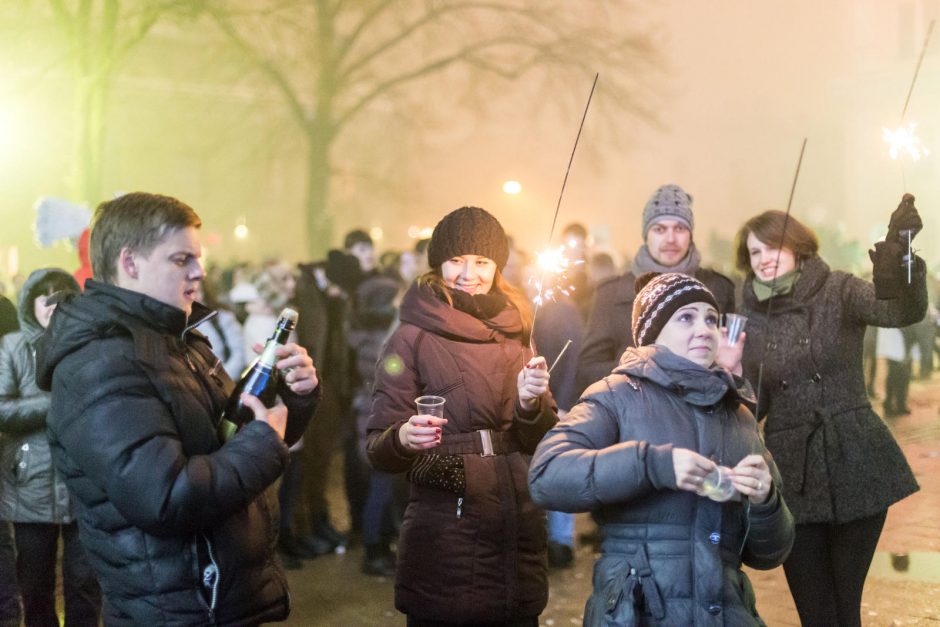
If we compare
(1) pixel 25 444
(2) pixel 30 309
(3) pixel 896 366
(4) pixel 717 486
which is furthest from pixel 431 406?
(3) pixel 896 366

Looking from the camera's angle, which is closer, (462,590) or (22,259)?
(462,590)

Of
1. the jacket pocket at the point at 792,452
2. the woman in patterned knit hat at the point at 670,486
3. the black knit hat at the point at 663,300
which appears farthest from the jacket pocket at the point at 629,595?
the jacket pocket at the point at 792,452

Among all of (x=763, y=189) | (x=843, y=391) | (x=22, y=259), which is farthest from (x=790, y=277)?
(x=22, y=259)

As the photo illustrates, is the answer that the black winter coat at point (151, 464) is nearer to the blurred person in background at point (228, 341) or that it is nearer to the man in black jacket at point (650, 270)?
the man in black jacket at point (650, 270)

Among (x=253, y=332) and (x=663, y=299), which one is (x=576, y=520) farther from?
(x=663, y=299)

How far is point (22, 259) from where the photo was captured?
133ft

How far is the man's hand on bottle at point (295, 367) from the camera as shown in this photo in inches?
115

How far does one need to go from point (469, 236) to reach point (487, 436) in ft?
2.76

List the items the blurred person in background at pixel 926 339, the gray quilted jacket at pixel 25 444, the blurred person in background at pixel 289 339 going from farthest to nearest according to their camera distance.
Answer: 1. the blurred person in background at pixel 926 339
2. the blurred person in background at pixel 289 339
3. the gray quilted jacket at pixel 25 444

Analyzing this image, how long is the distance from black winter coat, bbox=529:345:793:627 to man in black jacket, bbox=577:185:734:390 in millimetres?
1927

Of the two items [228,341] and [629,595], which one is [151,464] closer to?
[629,595]

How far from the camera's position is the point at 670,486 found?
2.46 metres

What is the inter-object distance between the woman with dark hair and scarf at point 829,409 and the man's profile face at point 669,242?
53cm

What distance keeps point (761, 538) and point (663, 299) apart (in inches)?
32.1
